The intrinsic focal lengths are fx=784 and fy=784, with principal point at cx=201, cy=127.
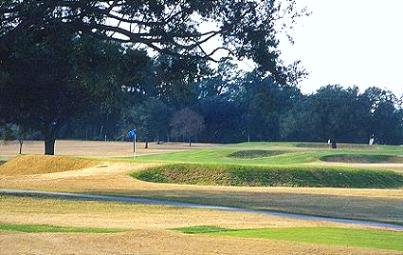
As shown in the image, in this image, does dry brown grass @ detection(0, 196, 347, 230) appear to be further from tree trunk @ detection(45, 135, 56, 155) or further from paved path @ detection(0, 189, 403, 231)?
tree trunk @ detection(45, 135, 56, 155)

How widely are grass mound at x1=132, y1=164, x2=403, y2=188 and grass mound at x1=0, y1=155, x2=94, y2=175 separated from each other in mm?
7828

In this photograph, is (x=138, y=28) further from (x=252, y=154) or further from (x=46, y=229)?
(x=252, y=154)

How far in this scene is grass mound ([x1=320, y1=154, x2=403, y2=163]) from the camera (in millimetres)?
60025

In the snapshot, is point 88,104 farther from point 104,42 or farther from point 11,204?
point 11,204

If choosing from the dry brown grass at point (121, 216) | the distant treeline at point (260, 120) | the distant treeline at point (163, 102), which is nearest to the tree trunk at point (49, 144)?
the distant treeline at point (163, 102)

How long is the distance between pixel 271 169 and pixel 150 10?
15231 mm

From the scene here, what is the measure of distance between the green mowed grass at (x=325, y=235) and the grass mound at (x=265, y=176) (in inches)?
837

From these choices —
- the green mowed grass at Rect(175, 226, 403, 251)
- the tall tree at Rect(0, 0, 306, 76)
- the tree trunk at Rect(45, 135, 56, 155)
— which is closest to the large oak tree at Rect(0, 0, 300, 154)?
the tall tree at Rect(0, 0, 306, 76)

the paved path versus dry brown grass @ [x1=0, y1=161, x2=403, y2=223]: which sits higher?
dry brown grass @ [x1=0, y1=161, x2=403, y2=223]

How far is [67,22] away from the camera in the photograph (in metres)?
30.0

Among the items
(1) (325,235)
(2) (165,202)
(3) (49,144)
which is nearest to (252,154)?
(3) (49,144)

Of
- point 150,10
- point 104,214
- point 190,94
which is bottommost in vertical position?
point 104,214

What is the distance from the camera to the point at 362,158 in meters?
61.4

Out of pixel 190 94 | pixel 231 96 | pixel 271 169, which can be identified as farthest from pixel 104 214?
pixel 231 96
